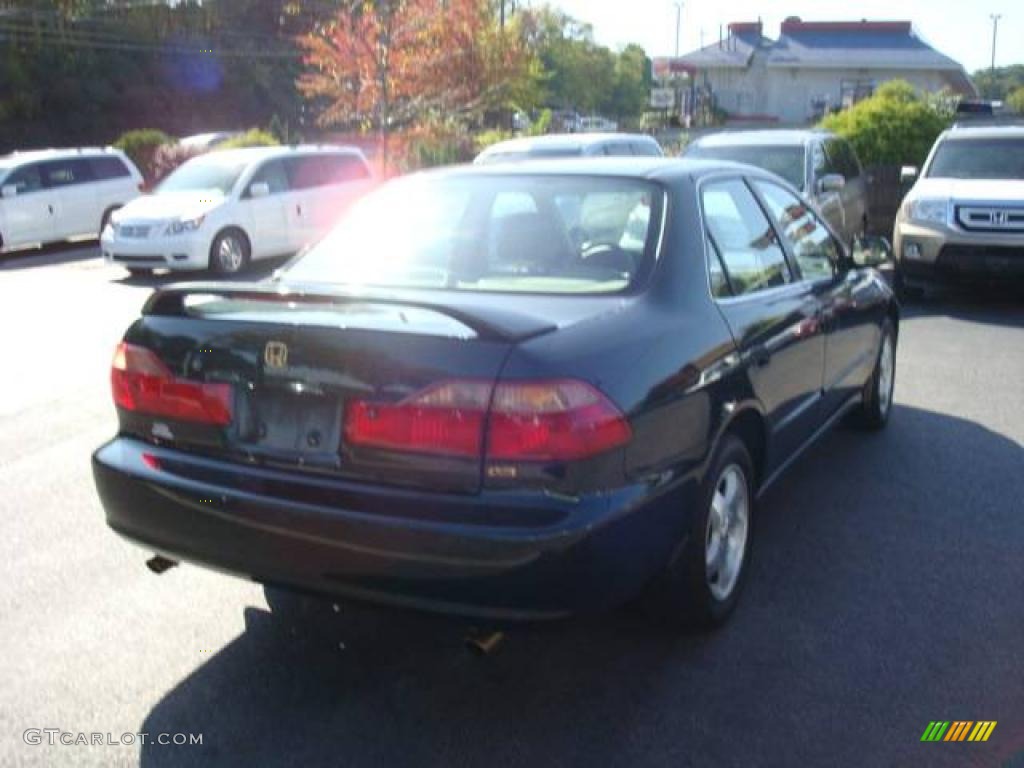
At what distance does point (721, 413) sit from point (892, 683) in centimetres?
101

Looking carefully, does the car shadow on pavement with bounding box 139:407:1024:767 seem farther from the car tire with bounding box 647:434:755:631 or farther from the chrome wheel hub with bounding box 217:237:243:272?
the chrome wheel hub with bounding box 217:237:243:272

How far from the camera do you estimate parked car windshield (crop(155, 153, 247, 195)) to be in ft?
48.2

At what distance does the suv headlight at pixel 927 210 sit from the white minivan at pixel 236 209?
7556 millimetres

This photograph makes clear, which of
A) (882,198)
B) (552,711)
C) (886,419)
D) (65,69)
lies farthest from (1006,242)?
(65,69)

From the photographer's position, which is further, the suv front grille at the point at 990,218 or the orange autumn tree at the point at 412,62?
the orange autumn tree at the point at 412,62

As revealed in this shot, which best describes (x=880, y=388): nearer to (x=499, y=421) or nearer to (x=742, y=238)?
(x=742, y=238)

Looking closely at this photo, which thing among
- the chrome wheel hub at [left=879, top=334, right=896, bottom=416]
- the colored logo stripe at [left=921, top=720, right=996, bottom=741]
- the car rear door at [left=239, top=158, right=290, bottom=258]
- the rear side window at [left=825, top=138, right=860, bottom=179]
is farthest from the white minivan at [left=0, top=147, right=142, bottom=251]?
the colored logo stripe at [left=921, top=720, right=996, bottom=741]

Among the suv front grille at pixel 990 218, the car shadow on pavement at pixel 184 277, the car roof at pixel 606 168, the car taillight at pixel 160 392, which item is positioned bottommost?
the car shadow on pavement at pixel 184 277

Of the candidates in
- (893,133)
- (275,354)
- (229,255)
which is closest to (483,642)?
(275,354)

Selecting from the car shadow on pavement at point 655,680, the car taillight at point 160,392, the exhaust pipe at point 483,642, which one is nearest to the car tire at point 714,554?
the car shadow on pavement at point 655,680

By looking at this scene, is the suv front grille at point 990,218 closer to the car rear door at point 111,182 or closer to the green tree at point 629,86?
the car rear door at point 111,182

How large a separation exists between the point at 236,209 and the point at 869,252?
10.4 m

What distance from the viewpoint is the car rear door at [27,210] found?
16.7 metres

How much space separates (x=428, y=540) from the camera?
298 centimetres
